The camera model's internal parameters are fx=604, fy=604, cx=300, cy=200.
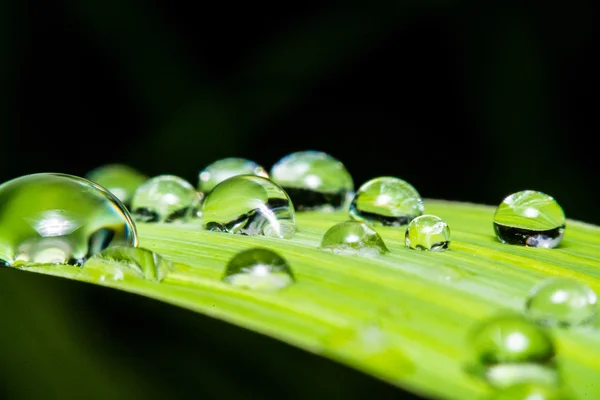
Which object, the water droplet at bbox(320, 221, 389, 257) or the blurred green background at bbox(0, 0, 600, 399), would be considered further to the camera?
the blurred green background at bbox(0, 0, 600, 399)

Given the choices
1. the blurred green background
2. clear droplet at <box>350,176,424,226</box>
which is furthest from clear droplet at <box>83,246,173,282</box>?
the blurred green background

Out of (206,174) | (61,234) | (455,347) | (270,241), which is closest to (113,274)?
(61,234)

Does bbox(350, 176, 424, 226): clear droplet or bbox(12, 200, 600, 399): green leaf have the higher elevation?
bbox(12, 200, 600, 399): green leaf

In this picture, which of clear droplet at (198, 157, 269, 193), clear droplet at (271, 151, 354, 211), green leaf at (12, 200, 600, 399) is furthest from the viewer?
clear droplet at (198, 157, 269, 193)

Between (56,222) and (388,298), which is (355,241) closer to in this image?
(388,298)

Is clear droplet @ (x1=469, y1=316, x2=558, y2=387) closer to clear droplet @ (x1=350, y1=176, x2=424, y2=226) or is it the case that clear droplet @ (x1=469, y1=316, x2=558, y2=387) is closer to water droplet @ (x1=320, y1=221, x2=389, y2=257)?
water droplet @ (x1=320, y1=221, x2=389, y2=257)

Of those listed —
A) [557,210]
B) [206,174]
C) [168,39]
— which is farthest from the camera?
[168,39]

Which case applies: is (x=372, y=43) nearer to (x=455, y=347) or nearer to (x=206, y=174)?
(x=206, y=174)
